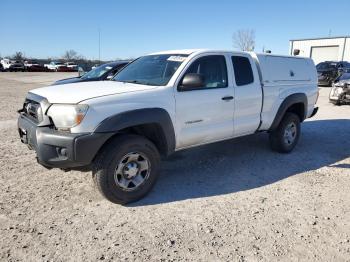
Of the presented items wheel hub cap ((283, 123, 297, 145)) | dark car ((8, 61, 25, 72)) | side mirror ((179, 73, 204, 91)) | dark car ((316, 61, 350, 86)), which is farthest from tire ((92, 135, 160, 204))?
dark car ((8, 61, 25, 72))

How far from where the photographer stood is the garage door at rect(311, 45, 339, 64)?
38.9 m

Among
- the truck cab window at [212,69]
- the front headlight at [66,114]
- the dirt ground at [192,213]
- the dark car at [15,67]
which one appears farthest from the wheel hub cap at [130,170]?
the dark car at [15,67]

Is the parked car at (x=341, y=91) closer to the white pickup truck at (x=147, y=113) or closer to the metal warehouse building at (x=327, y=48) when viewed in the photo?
the white pickup truck at (x=147, y=113)

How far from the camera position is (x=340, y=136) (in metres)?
7.19

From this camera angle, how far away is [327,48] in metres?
39.5

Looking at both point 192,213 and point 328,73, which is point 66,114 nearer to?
point 192,213

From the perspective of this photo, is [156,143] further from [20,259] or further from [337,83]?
[337,83]

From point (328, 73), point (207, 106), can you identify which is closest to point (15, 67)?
point (328, 73)

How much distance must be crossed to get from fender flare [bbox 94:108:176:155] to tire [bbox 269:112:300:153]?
97.1 inches

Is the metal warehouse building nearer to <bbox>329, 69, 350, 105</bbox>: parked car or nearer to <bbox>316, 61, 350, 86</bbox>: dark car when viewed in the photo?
<bbox>316, 61, 350, 86</bbox>: dark car

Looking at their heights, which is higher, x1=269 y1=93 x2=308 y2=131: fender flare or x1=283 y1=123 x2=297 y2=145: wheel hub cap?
x1=269 y1=93 x2=308 y2=131: fender flare

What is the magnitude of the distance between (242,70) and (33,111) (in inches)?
120

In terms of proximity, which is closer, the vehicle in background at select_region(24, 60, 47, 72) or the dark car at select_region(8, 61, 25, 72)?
the dark car at select_region(8, 61, 25, 72)

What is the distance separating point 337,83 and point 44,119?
10.8 metres
